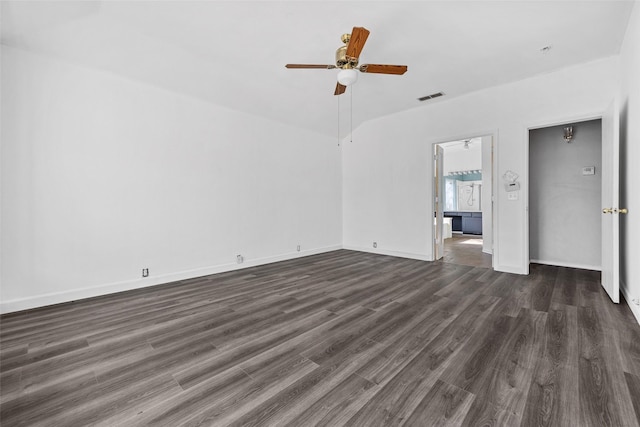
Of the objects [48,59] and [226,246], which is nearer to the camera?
[48,59]

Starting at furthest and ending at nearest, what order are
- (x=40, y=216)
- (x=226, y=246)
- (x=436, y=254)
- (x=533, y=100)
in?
(x=436, y=254)
(x=226, y=246)
(x=533, y=100)
(x=40, y=216)

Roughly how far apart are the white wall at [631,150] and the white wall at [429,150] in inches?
21.6

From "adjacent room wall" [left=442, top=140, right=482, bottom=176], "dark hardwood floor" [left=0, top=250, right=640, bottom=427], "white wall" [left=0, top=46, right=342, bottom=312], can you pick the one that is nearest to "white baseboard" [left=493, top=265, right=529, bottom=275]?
"dark hardwood floor" [left=0, top=250, right=640, bottom=427]

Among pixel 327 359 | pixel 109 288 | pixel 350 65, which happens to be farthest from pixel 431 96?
pixel 109 288

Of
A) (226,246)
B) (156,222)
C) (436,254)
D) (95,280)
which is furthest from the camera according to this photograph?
(436,254)

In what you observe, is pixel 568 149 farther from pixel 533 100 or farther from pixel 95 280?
pixel 95 280

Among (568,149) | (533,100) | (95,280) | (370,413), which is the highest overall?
(533,100)

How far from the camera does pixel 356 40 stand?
2.56m

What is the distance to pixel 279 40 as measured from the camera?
3.22 metres

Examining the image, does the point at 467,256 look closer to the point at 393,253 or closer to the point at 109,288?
the point at 393,253

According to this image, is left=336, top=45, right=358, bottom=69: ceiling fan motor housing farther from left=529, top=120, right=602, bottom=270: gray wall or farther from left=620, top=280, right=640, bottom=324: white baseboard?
left=529, top=120, right=602, bottom=270: gray wall

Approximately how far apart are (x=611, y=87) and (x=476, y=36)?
7.11 ft

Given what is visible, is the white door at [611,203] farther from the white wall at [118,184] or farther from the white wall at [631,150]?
the white wall at [118,184]

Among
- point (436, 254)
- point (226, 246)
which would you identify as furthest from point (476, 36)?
point (226, 246)
